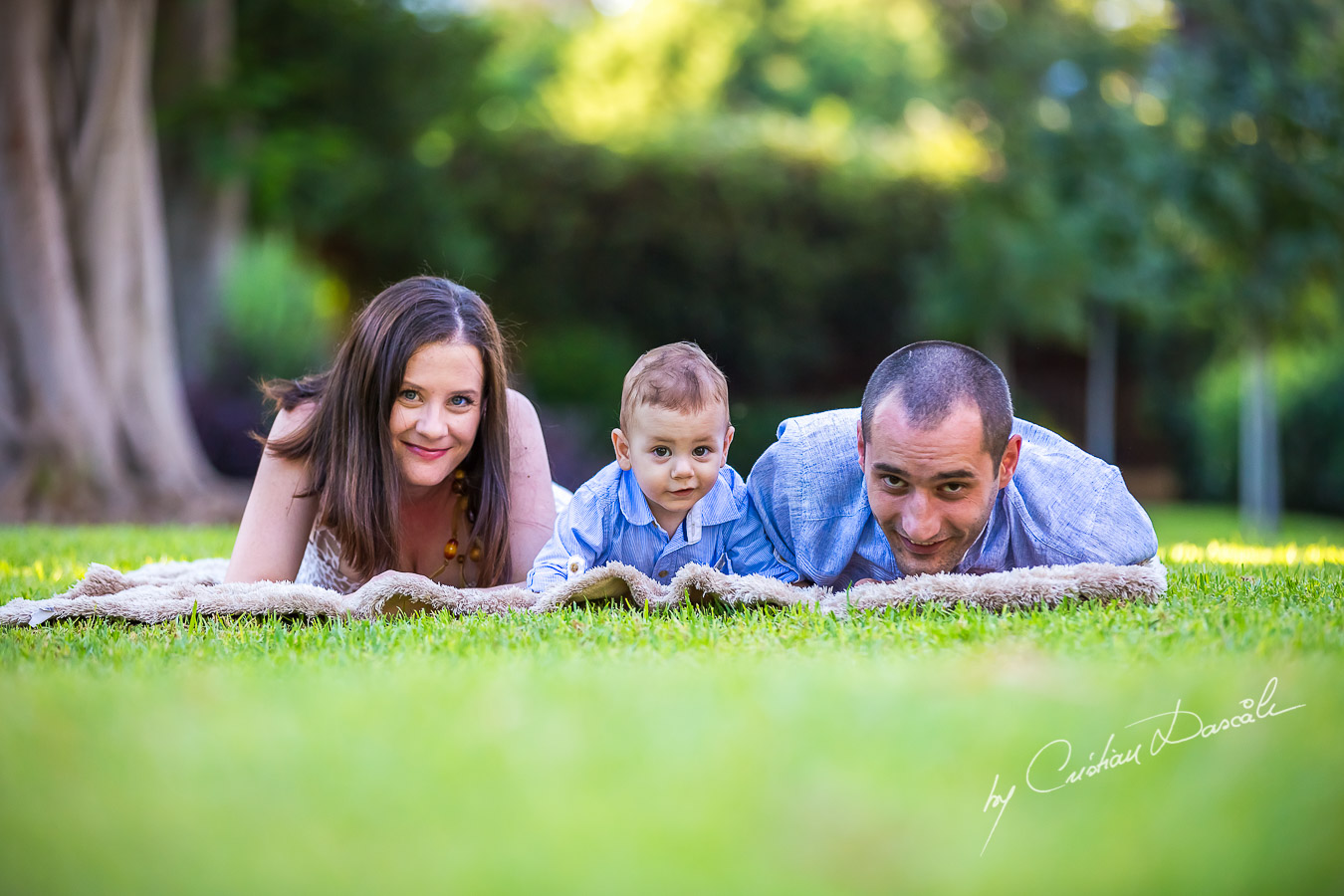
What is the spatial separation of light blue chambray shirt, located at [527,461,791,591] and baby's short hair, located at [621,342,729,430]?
30cm

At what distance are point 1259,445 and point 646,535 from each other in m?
10.1

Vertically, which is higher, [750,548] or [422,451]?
[422,451]

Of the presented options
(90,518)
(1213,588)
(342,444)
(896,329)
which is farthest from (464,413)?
(896,329)

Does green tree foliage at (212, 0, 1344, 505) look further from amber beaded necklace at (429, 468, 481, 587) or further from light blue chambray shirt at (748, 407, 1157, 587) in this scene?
light blue chambray shirt at (748, 407, 1157, 587)

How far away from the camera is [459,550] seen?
499cm

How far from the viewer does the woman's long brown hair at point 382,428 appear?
15.0 ft

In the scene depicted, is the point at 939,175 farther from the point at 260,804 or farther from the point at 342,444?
the point at 260,804

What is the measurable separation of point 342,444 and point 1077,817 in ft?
11.5

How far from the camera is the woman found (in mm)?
4578

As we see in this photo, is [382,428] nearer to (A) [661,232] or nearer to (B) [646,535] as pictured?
(B) [646,535]

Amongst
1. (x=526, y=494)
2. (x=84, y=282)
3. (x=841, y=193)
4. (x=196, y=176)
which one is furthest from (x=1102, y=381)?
(x=526, y=494)

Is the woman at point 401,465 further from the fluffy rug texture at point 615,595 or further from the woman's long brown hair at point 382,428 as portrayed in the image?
the fluffy rug texture at point 615,595

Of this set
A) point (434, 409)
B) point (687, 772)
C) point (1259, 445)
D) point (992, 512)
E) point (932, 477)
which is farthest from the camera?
point (1259, 445)

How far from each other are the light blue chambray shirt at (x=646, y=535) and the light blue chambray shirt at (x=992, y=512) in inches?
6.8
